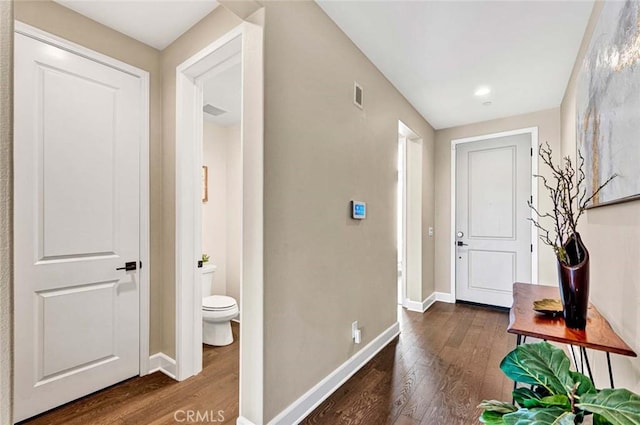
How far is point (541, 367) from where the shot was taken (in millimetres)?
842

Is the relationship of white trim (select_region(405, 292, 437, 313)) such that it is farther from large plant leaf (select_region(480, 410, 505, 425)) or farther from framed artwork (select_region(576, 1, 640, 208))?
large plant leaf (select_region(480, 410, 505, 425))

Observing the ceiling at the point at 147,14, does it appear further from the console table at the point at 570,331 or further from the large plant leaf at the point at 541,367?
the console table at the point at 570,331

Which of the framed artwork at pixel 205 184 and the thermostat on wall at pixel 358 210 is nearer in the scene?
the thermostat on wall at pixel 358 210

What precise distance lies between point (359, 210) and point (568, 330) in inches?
53.6

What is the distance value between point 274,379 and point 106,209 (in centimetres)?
160

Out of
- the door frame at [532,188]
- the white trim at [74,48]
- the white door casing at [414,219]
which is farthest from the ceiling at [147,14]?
the door frame at [532,188]

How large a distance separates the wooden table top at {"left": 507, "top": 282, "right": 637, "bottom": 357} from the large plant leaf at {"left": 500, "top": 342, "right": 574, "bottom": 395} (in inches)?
14.7

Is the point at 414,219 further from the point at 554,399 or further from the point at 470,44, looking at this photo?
the point at 554,399

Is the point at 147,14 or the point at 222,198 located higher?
the point at 147,14

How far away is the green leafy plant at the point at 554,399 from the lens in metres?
0.65

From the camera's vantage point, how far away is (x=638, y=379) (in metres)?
1.03

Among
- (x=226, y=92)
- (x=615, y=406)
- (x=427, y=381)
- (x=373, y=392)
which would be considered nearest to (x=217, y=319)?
(x=373, y=392)

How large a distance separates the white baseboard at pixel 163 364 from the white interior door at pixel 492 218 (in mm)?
3648

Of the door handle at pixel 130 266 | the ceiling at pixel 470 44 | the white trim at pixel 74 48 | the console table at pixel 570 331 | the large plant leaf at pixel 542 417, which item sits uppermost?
the ceiling at pixel 470 44
